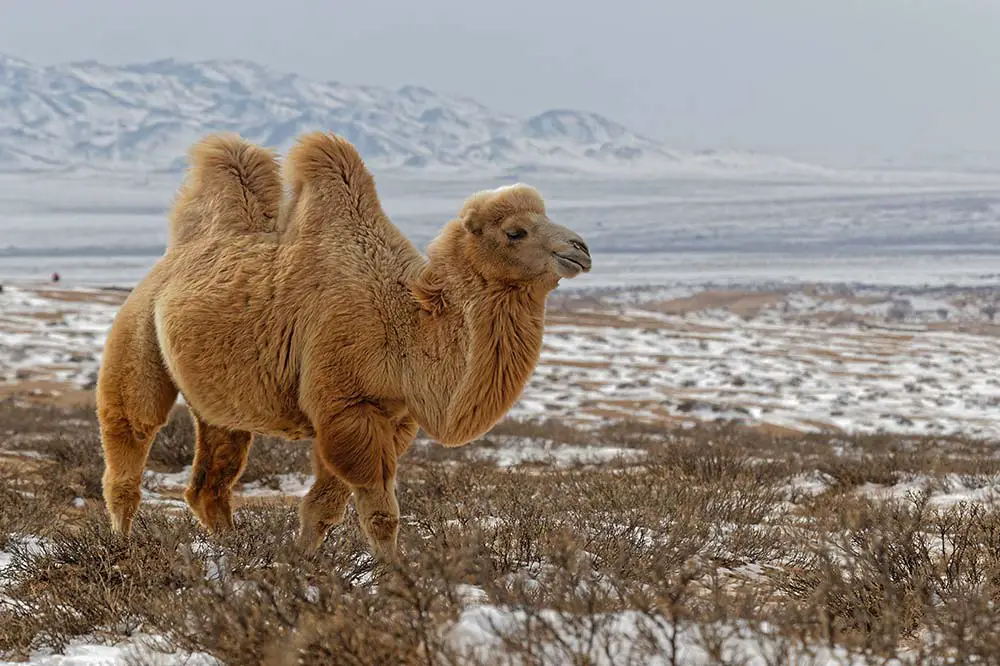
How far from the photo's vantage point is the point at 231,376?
546cm

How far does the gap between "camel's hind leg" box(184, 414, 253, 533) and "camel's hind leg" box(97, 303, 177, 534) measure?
0.93 ft

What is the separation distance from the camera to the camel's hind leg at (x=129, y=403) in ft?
20.0

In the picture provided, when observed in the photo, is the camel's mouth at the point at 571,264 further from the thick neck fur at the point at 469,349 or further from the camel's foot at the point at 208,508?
the camel's foot at the point at 208,508

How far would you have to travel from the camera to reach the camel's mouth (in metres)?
4.98

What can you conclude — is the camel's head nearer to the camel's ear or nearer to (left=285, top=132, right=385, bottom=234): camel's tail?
the camel's ear

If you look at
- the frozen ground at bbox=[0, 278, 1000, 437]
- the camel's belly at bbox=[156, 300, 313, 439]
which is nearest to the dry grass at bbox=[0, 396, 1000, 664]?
the camel's belly at bbox=[156, 300, 313, 439]

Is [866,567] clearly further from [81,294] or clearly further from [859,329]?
[859,329]

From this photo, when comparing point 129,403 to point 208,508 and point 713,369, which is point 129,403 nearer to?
point 208,508

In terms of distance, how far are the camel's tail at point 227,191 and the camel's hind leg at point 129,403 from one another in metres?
0.65

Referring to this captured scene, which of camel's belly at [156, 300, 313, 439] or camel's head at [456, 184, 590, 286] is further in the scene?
camel's belly at [156, 300, 313, 439]

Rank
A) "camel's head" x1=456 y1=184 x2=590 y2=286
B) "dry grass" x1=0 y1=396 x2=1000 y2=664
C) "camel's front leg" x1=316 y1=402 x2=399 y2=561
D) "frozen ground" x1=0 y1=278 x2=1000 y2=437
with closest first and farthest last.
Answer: "dry grass" x1=0 y1=396 x2=1000 y2=664
"camel's front leg" x1=316 y1=402 x2=399 y2=561
"camel's head" x1=456 y1=184 x2=590 y2=286
"frozen ground" x1=0 y1=278 x2=1000 y2=437

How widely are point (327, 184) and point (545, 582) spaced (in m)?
3.09

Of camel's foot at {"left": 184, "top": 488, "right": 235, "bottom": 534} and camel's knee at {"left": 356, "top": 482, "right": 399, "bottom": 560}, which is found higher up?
camel's knee at {"left": 356, "top": 482, "right": 399, "bottom": 560}

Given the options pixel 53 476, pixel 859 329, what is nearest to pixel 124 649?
pixel 53 476
